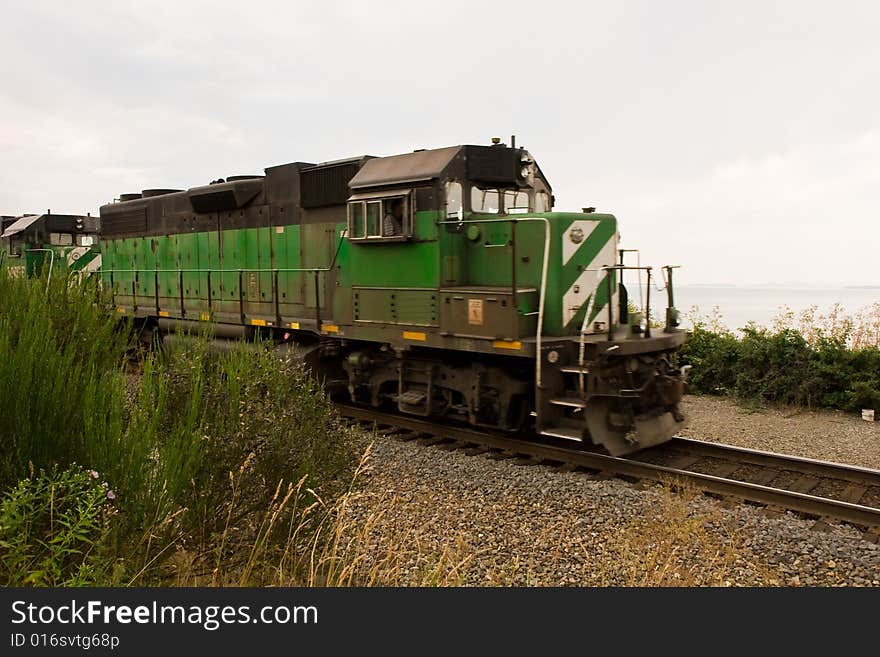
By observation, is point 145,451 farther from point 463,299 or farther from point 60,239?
point 60,239

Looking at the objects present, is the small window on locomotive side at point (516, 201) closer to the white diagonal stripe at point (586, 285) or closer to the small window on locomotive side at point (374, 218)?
the white diagonal stripe at point (586, 285)

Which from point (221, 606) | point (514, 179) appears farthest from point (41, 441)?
point (514, 179)

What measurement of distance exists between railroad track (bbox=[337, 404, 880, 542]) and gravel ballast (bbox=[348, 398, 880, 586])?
0.90ft

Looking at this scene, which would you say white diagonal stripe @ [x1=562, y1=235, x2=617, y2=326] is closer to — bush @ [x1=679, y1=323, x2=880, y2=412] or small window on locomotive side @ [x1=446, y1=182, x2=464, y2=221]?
small window on locomotive side @ [x1=446, y1=182, x2=464, y2=221]

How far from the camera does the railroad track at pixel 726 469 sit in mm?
5516

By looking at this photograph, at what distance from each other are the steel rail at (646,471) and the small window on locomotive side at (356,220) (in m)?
2.32

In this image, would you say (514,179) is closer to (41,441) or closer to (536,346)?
(536,346)

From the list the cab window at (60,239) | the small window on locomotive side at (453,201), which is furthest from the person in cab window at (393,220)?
the cab window at (60,239)

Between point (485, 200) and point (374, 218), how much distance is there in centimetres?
133

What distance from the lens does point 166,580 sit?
3.35 meters

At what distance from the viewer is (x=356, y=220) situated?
26.3 ft

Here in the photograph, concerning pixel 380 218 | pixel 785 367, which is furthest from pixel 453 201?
pixel 785 367

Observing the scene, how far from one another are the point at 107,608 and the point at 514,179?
20.1 ft

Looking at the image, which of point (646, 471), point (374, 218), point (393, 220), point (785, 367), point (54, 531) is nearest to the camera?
point (54, 531)
